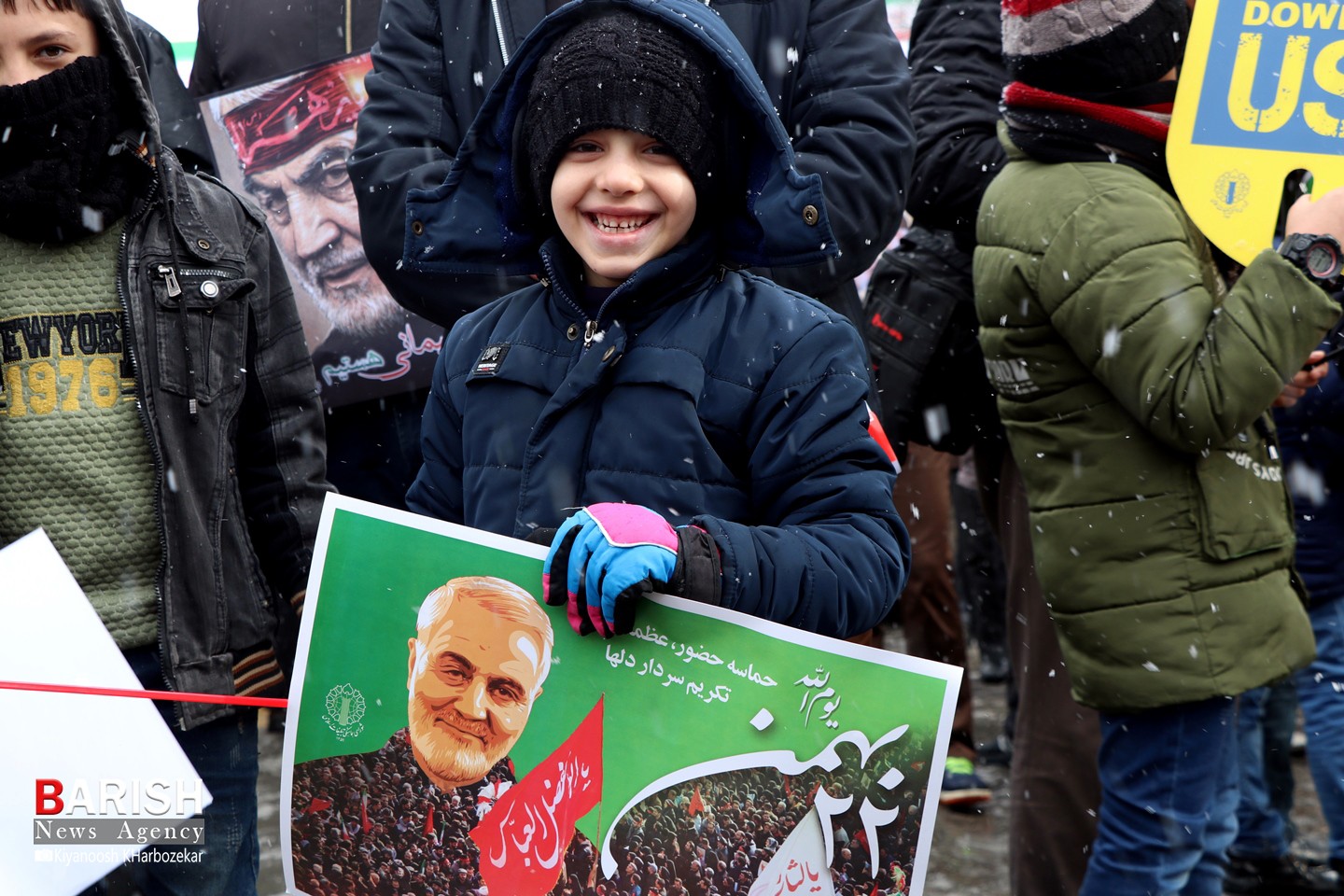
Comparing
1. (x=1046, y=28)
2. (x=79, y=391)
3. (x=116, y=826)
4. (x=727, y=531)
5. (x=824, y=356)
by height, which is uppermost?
(x=1046, y=28)

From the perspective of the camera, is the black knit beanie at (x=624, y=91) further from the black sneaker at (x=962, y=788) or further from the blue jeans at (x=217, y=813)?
the black sneaker at (x=962, y=788)

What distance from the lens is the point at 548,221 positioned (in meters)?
2.20

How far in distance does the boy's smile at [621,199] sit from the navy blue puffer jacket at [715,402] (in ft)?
0.16

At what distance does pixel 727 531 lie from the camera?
5.73ft

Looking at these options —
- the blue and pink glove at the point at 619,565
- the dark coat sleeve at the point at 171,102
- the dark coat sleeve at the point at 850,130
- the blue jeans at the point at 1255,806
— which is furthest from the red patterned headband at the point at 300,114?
the blue jeans at the point at 1255,806

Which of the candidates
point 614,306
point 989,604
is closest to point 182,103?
point 614,306

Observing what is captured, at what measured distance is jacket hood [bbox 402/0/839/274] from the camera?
1985 mm

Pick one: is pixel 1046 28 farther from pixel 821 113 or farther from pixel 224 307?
pixel 224 307

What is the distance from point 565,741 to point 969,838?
2.86 meters

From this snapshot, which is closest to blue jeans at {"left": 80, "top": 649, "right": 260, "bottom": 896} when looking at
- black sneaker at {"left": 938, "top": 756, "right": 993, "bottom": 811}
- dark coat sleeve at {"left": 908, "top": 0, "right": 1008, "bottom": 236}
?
dark coat sleeve at {"left": 908, "top": 0, "right": 1008, "bottom": 236}

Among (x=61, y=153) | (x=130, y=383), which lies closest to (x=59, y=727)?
(x=130, y=383)

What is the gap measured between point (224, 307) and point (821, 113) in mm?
1135

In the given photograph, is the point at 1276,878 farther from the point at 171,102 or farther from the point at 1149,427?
the point at 171,102

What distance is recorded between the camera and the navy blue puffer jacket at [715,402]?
6.15 ft
